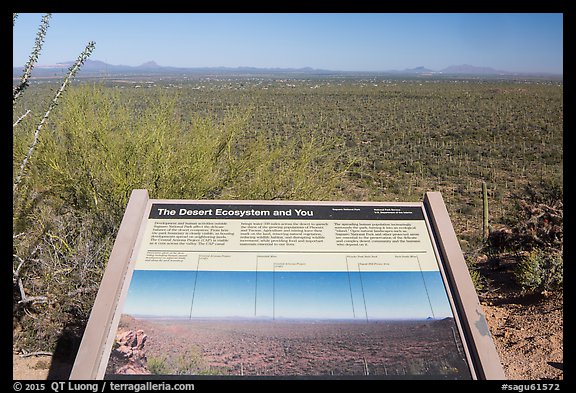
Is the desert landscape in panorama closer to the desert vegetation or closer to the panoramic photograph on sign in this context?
the panoramic photograph on sign

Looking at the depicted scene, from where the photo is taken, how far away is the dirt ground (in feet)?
17.8

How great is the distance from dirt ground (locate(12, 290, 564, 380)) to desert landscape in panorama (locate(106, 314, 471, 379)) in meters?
2.58

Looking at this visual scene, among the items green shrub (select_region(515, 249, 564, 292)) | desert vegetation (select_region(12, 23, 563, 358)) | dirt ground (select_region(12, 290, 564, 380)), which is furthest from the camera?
green shrub (select_region(515, 249, 564, 292))

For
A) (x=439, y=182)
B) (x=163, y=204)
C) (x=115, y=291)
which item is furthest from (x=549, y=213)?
(x=439, y=182)

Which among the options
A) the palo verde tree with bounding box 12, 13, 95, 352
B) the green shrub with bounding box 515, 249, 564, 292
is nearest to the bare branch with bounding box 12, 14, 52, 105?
the palo verde tree with bounding box 12, 13, 95, 352

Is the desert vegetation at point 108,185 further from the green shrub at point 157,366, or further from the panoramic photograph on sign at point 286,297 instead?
the panoramic photograph on sign at point 286,297

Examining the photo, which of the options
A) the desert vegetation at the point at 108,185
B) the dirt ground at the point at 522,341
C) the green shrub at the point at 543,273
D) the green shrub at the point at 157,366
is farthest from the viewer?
the green shrub at the point at 543,273

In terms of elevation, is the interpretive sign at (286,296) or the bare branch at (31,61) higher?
the bare branch at (31,61)

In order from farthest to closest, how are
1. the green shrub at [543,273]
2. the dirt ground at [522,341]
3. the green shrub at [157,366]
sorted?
the green shrub at [543,273] < the dirt ground at [522,341] < the green shrub at [157,366]

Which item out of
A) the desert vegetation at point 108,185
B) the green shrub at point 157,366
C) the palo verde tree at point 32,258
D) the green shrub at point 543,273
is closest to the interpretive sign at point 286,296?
the green shrub at point 157,366

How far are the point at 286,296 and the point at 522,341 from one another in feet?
12.2

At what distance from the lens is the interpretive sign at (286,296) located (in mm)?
3094

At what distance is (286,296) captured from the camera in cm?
341

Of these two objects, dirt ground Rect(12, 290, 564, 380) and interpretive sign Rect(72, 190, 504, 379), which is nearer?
interpretive sign Rect(72, 190, 504, 379)
